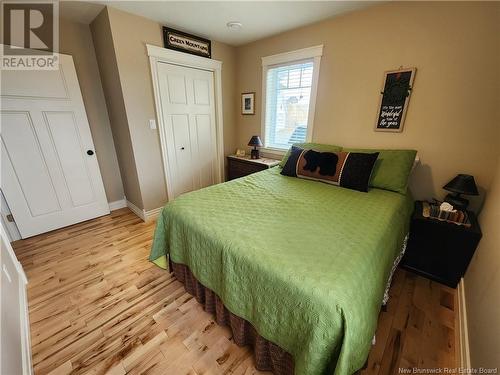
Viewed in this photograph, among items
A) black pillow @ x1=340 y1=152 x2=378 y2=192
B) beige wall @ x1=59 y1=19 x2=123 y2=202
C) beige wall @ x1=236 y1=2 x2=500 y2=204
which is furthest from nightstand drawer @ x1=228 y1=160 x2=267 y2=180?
beige wall @ x1=59 y1=19 x2=123 y2=202

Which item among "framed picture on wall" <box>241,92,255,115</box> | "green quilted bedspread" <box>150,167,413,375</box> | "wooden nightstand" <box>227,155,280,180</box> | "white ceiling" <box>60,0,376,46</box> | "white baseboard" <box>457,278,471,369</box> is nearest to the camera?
"green quilted bedspread" <box>150,167,413,375</box>

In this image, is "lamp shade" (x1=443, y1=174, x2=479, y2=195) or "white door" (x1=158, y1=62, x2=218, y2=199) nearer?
"lamp shade" (x1=443, y1=174, x2=479, y2=195)

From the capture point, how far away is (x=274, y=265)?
0.99 metres

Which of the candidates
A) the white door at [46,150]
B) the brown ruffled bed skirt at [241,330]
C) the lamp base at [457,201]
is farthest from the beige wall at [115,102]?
the lamp base at [457,201]

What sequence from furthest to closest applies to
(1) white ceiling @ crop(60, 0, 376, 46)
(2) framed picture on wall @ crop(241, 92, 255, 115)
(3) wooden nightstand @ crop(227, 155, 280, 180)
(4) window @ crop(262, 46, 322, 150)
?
1. (2) framed picture on wall @ crop(241, 92, 255, 115)
2. (3) wooden nightstand @ crop(227, 155, 280, 180)
3. (4) window @ crop(262, 46, 322, 150)
4. (1) white ceiling @ crop(60, 0, 376, 46)

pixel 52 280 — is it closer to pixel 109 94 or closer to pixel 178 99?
pixel 109 94

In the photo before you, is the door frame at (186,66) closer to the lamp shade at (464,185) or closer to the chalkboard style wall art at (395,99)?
the chalkboard style wall art at (395,99)

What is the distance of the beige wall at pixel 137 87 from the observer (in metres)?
2.19

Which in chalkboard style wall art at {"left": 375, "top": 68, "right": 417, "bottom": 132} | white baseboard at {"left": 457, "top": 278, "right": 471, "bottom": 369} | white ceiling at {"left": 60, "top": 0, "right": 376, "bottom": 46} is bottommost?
white baseboard at {"left": 457, "top": 278, "right": 471, "bottom": 369}

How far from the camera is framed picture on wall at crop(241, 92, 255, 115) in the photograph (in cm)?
323

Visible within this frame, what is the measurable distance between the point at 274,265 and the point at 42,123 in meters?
2.93

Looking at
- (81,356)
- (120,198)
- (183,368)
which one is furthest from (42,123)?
(183,368)

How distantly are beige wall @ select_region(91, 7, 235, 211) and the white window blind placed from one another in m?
1.02

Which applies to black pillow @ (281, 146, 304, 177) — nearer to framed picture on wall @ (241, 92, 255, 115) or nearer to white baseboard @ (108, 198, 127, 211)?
framed picture on wall @ (241, 92, 255, 115)
